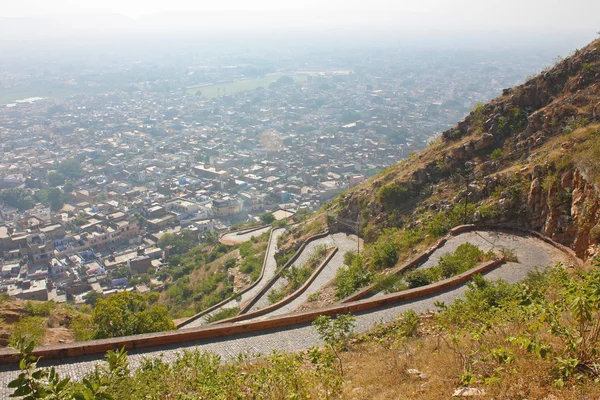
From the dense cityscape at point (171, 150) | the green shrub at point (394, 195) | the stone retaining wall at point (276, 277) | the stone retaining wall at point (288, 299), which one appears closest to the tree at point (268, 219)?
the dense cityscape at point (171, 150)

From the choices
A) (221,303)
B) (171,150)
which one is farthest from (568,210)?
(171,150)

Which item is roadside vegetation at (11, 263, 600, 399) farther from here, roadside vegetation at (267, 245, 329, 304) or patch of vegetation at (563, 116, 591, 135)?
patch of vegetation at (563, 116, 591, 135)

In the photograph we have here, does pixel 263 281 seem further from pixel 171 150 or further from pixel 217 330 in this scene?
pixel 171 150

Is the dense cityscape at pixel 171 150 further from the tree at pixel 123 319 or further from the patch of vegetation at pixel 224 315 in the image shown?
the tree at pixel 123 319

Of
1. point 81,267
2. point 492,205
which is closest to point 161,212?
point 81,267

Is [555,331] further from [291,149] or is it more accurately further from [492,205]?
→ [291,149]
